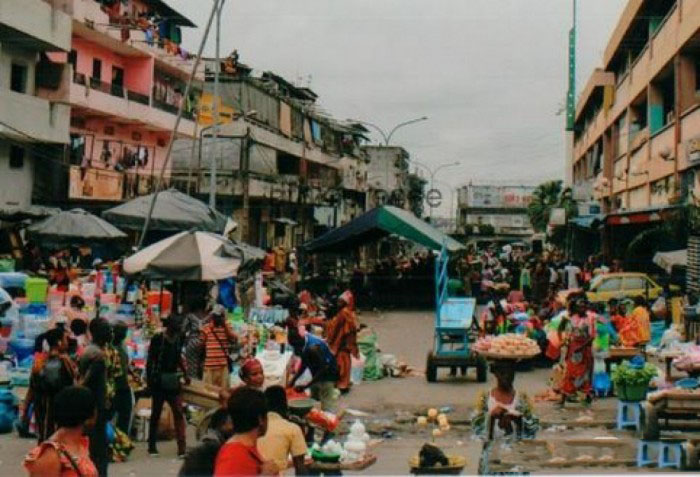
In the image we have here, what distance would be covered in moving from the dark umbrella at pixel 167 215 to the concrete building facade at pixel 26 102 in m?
10.6

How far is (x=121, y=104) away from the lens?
1336 inches

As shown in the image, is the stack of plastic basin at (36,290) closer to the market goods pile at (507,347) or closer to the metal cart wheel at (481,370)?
the metal cart wheel at (481,370)

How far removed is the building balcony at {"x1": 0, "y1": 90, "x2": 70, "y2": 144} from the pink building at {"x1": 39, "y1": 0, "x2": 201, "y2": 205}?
3.39 ft

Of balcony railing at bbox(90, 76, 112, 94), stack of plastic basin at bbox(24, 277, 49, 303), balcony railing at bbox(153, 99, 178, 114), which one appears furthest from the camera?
balcony railing at bbox(153, 99, 178, 114)

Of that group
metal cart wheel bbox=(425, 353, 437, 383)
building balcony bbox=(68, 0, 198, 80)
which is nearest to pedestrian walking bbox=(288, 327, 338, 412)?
metal cart wheel bbox=(425, 353, 437, 383)

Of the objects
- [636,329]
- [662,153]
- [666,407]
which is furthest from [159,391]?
[662,153]

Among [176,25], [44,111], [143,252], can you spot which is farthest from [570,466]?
[176,25]

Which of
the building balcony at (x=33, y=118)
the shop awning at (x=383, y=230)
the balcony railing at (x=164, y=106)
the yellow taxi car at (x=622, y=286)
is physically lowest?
the yellow taxi car at (x=622, y=286)

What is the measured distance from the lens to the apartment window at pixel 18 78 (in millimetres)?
27391

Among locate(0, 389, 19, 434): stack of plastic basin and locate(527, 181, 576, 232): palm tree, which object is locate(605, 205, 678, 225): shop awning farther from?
locate(527, 181, 576, 232): palm tree

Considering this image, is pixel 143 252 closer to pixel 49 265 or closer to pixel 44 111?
pixel 49 265

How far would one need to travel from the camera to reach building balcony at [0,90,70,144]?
25266 mm

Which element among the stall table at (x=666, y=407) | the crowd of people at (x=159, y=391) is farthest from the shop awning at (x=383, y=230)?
the stall table at (x=666, y=407)

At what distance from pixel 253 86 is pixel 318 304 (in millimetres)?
23719
